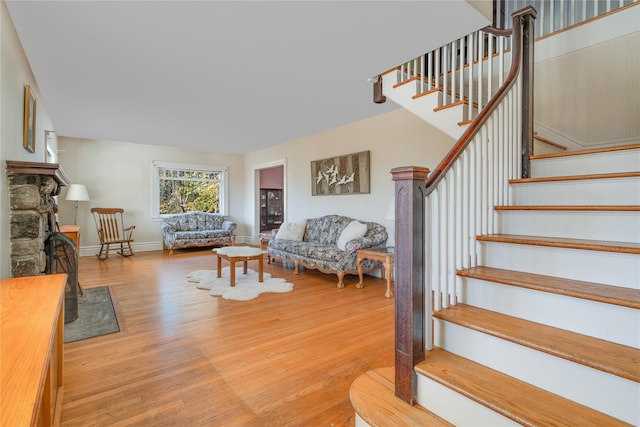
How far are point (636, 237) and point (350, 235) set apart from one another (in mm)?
3074

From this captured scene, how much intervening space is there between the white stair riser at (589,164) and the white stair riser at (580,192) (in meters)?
0.28

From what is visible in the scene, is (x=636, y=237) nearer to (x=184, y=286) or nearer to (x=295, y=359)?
(x=295, y=359)

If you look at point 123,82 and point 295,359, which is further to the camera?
point 123,82

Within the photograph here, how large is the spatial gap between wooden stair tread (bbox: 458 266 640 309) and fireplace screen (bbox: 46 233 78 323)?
3.17 metres

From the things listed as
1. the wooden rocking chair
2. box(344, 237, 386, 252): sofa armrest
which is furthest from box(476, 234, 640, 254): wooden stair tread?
the wooden rocking chair

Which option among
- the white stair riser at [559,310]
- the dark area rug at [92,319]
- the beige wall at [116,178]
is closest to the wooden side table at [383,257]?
the white stair riser at [559,310]

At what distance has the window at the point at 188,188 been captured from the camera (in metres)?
7.40

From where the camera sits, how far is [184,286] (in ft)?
13.5

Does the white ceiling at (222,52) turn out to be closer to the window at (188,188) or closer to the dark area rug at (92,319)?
the dark area rug at (92,319)

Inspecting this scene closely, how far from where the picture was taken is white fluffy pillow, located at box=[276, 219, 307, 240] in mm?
5535

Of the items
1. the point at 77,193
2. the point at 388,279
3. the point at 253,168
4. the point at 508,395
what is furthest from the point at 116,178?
the point at 508,395

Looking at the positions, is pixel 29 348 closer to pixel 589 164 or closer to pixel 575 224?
pixel 575 224

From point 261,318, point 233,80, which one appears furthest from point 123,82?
point 261,318

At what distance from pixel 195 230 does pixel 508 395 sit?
7.15 metres
